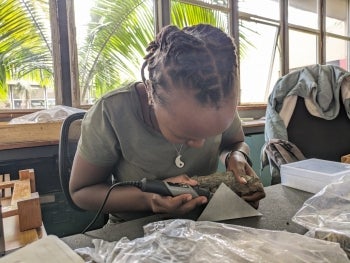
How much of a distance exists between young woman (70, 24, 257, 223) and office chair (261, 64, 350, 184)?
2.52 feet

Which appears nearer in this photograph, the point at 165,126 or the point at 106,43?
the point at 165,126

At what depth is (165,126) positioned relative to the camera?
2.16ft

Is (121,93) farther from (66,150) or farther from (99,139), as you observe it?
(66,150)

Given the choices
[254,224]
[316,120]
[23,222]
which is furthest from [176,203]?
[316,120]

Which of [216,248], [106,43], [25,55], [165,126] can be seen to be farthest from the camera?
[106,43]

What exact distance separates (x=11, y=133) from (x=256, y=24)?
2.43 metres

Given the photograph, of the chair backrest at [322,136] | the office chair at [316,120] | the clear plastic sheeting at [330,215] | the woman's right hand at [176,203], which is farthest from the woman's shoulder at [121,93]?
the chair backrest at [322,136]

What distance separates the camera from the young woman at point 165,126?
56 centimetres

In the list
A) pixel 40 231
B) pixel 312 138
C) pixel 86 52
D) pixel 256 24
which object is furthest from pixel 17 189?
pixel 256 24

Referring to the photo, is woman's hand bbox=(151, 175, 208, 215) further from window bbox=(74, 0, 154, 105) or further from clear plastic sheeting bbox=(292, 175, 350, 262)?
window bbox=(74, 0, 154, 105)

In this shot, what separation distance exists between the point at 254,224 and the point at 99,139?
411 mm

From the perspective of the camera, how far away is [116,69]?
1.98 metres

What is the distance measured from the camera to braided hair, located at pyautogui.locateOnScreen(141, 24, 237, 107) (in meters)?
0.55

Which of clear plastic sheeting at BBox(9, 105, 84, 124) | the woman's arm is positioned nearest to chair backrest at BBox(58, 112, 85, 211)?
the woman's arm
